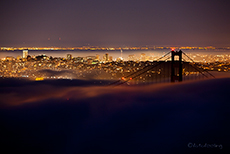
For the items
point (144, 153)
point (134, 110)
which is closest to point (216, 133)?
point (144, 153)

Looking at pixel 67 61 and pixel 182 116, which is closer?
pixel 182 116

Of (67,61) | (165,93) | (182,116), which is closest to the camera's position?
(182,116)

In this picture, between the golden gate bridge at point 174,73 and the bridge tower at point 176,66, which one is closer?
the bridge tower at point 176,66

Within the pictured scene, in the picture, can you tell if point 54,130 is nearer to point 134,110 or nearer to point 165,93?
point 134,110

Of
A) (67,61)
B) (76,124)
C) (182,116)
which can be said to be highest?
(67,61)

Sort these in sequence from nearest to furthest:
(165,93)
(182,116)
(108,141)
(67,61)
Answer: (108,141) → (182,116) → (165,93) → (67,61)

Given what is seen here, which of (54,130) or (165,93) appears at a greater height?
(165,93)

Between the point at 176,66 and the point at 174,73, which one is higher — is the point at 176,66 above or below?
above

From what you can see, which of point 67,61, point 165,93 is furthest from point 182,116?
point 67,61

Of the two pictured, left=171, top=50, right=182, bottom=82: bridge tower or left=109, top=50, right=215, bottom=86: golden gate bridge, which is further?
left=109, top=50, right=215, bottom=86: golden gate bridge

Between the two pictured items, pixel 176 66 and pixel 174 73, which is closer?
pixel 176 66
